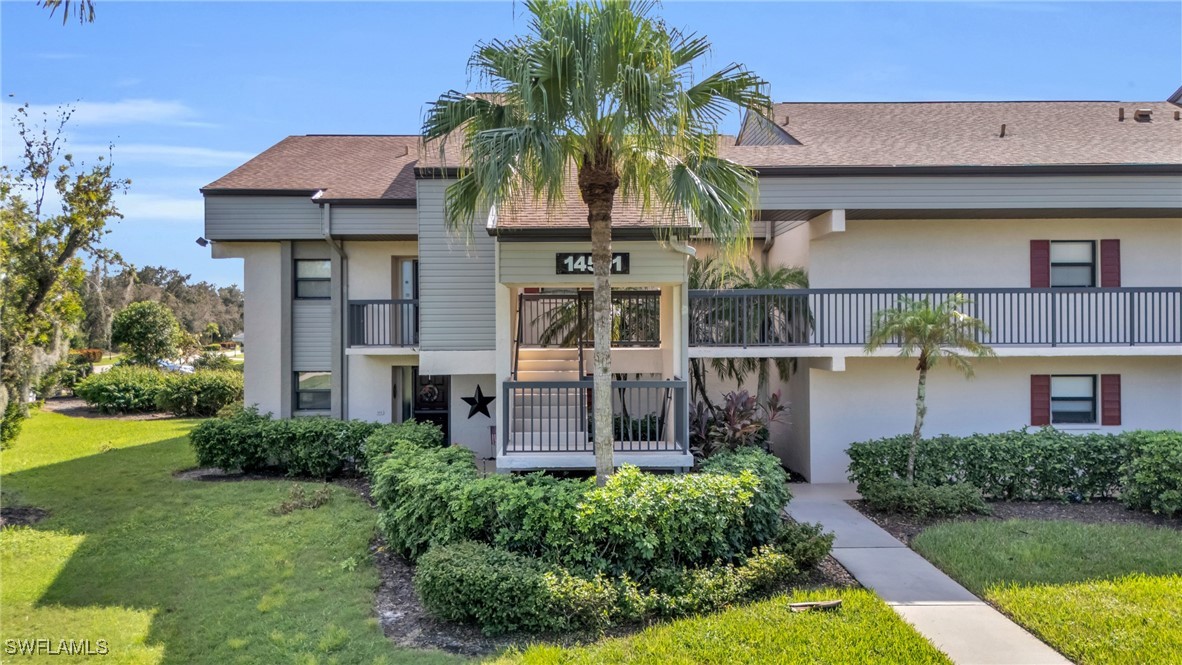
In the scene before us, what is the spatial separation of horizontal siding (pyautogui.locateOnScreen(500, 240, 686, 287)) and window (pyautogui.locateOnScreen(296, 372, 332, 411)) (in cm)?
719

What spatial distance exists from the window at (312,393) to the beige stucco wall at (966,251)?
449 inches

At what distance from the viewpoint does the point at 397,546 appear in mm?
8398

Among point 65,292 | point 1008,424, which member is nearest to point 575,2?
point 65,292

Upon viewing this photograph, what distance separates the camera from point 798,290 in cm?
1210

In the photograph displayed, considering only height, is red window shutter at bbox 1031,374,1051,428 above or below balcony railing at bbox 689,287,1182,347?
below

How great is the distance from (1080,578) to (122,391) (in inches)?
1134

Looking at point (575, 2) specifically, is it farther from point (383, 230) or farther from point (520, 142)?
point (383, 230)

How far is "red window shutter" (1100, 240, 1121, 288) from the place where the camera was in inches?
518

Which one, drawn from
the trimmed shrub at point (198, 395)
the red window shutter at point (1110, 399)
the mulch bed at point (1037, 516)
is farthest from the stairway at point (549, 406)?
the trimmed shrub at point (198, 395)

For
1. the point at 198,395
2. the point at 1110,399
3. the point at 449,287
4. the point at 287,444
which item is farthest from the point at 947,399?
the point at 198,395

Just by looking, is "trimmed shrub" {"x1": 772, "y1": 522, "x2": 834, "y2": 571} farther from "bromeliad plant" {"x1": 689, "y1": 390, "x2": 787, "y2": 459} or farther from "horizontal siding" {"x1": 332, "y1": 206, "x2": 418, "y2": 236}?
"horizontal siding" {"x1": 332, "y1": 206, "x2": 418, "y2": 236}

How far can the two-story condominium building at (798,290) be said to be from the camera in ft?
37.9

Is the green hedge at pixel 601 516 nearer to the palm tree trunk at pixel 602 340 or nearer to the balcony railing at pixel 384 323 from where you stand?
the palm tree trunk at pixel 602 340

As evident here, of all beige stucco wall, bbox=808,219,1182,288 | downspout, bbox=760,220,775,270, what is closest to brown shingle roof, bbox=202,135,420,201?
downspout, bbox=760,220,775,270
